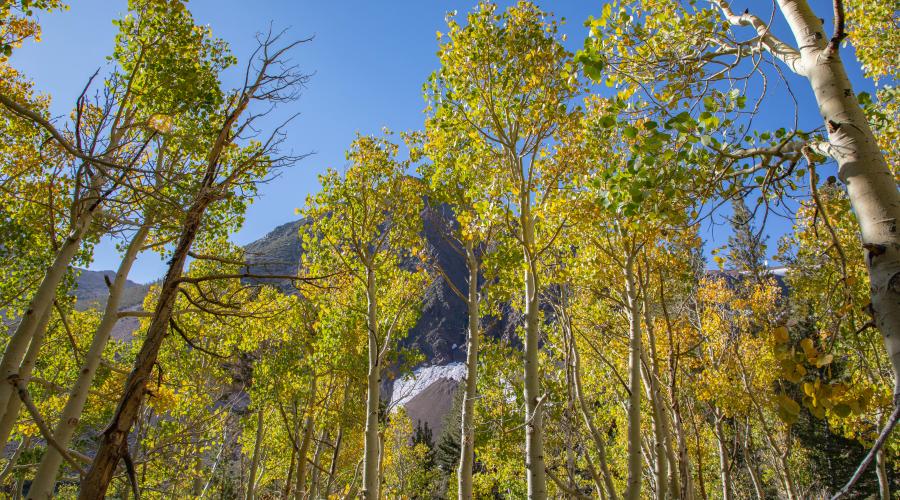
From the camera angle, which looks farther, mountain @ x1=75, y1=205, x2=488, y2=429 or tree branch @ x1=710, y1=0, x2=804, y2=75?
mountain @ x1=75, y1=205, x2=488, y2=429

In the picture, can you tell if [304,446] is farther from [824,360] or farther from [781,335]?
[824,360]

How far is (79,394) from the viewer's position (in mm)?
6004

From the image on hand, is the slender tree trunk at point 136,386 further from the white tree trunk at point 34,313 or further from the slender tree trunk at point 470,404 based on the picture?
the slender tree trunk at point 470,404

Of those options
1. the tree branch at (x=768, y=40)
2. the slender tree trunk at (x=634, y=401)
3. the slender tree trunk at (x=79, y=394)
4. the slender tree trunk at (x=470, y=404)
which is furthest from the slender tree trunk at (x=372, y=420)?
the tree branch at (x=768, y=40)


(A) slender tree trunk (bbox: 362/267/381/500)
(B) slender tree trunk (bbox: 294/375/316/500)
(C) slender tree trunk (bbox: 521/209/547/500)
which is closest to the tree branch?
(C) slender tree trunk (bbox: 521/209/547/500)

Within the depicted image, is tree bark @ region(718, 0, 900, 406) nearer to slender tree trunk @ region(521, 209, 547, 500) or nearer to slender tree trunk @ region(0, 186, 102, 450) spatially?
slender tree trunk @ region(521, 209, 547, 500)

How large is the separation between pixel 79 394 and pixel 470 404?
5976mm

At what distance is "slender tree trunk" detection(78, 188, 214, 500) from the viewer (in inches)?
85.7

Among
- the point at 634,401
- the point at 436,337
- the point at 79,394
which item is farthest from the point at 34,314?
the point at 436,337

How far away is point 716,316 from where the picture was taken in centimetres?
1466

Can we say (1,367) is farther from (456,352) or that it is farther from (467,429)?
(456,352)

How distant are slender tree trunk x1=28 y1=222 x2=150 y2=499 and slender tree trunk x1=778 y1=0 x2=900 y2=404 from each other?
5.90 m

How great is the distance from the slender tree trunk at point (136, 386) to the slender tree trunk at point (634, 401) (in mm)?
5685

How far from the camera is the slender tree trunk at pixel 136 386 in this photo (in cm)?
218
